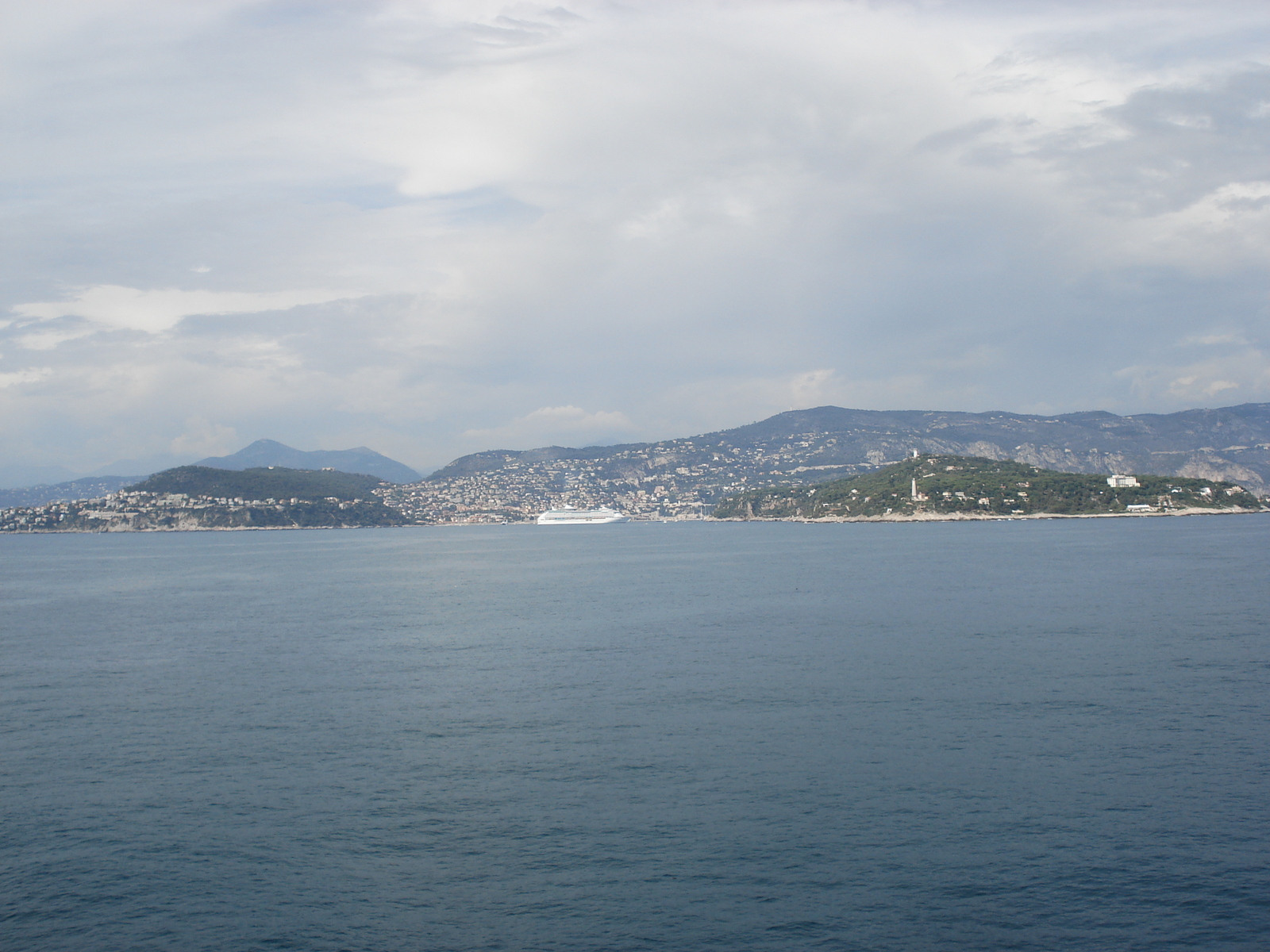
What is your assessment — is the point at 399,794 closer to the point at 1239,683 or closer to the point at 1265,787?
the point at 1265,787

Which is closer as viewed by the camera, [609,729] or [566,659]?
[609,729]

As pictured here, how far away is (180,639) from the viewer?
50219 mm

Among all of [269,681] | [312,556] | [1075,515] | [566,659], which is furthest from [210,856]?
[1075,515]

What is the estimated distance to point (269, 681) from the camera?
37.9 meters

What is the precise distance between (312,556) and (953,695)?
11195cm

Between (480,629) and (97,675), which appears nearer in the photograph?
(97,675)

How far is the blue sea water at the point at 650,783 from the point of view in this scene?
56.0 ft

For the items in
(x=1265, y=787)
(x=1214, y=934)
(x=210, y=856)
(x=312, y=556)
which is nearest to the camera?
(x=1214, y=934)

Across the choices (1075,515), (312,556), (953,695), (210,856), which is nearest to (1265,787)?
(953,695)

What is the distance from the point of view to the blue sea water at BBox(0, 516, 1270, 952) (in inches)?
672

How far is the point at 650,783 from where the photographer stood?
23.9m

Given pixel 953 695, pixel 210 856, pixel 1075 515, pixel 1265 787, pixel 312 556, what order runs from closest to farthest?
pixel 210 856 < pixel 1265 787 < pixel 953 695 < pixel 312 556 < pixel 1075 515

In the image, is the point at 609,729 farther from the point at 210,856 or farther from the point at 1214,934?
the point at 1214,934

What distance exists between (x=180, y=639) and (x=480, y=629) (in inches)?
647
